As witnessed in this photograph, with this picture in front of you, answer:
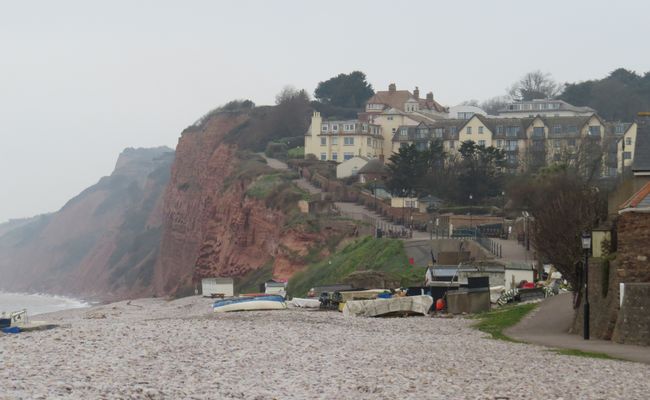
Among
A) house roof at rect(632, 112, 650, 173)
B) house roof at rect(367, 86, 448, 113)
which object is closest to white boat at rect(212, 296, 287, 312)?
house roof at rect(632, 112, 650, 173)

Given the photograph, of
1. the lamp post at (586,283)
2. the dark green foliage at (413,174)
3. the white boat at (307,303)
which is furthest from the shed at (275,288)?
the lamp post at (586,283)

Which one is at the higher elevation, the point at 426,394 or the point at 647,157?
the point at 647,157

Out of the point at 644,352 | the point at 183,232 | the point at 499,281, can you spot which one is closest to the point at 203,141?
the point at 183,232

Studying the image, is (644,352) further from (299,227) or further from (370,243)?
(299,227)

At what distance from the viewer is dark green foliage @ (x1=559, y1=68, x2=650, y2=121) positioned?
135375mm

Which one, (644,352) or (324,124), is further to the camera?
(324,124)

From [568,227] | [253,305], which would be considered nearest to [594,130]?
[253,305]

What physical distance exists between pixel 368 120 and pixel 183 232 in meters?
23.3

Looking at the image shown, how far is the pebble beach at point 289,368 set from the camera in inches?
672

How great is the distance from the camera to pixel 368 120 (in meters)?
122

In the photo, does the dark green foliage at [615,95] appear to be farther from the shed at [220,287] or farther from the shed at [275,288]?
the shed at [275,288]

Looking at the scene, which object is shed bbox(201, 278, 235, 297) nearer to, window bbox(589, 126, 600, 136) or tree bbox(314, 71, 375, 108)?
window bbox(589, 126, 600, 136)

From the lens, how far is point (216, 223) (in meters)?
100

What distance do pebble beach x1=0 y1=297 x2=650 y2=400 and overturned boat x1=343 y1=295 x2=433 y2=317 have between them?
10370mm
